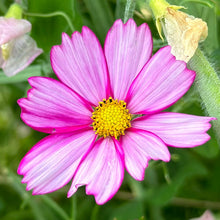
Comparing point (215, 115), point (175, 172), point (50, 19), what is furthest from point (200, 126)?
point (175, 172)

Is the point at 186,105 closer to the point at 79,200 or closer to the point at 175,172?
the point at 175,172

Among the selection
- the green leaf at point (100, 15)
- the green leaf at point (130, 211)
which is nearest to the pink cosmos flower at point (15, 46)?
the green leaf at point (100, 15)

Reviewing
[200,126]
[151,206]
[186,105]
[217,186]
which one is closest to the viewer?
[200,126]

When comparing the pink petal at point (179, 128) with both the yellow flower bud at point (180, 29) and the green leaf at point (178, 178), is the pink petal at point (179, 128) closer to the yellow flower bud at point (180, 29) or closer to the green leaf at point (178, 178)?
the yellow flower bud at point (180, 29)

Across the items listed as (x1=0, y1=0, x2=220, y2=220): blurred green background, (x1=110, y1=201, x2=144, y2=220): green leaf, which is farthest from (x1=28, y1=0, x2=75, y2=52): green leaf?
(x1=110, y1=201, x2=144, y2=220): green leaf

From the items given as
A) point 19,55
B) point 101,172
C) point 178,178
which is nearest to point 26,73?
point 19,55

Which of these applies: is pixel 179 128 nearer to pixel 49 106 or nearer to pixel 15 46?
pixel 49 106
